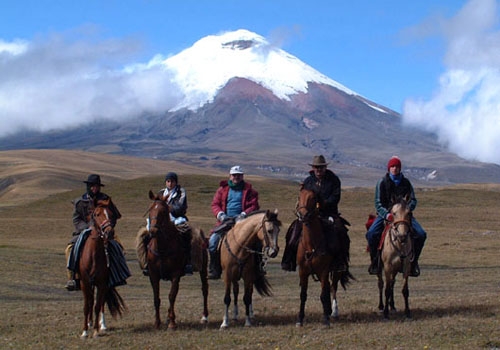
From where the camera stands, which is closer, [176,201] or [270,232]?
[270,232]

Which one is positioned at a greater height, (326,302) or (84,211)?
(84,211)

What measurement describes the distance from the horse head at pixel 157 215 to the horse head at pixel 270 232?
2042 millimetres

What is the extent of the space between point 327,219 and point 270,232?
4.82 feet

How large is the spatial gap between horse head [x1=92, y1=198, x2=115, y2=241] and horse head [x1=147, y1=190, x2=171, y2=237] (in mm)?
779

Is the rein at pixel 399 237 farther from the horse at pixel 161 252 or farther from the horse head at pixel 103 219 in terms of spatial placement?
the horse head at pixel 103 219

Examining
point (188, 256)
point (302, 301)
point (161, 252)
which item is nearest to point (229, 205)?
point (188, 256)

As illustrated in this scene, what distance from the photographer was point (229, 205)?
16703 millimetres

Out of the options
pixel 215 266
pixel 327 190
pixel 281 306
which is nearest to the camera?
pixel 327 190

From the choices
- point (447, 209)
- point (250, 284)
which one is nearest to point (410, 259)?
point (250, 284)

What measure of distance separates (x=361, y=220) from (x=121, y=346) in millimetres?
53273

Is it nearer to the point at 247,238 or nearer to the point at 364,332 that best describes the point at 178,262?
the point at 247,238

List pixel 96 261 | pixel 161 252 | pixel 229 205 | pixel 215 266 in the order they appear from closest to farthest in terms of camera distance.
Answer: pixel 96 261 → pixel 161 252 → pixel 215 266 → pixel 229 205

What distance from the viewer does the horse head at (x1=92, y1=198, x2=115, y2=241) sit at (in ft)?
47.3

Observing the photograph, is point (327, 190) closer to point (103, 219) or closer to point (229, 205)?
point (229, 205)
